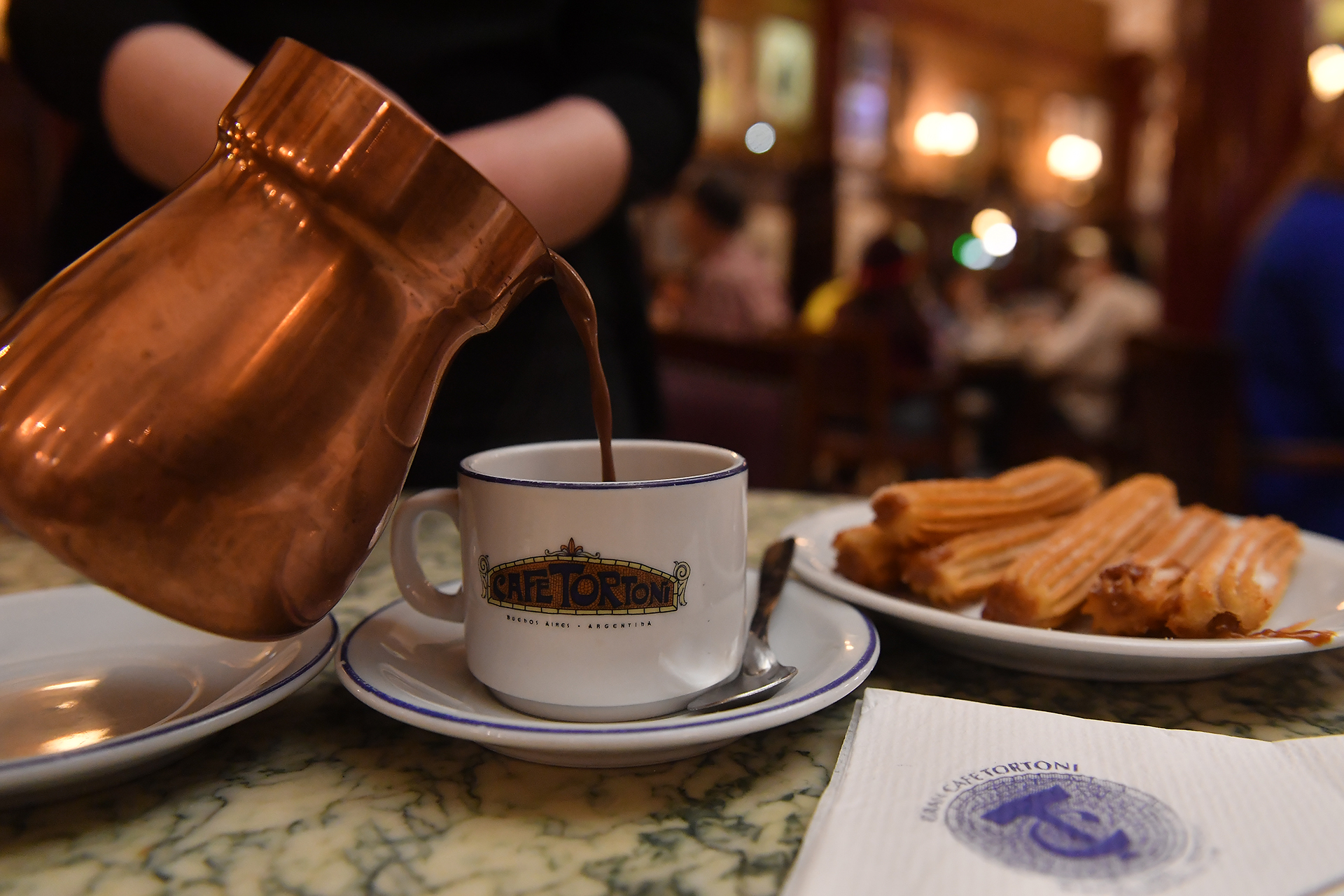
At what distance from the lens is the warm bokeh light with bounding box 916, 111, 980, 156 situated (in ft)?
20.6

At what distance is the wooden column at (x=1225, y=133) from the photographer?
2.96 metres

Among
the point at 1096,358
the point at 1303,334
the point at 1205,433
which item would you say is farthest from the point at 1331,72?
the point at 1096,358

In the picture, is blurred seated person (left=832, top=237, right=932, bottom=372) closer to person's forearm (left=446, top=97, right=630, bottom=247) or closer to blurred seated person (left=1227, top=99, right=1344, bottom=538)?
blurred seated person (left=1227, top=99, right=1344, bottom=538)

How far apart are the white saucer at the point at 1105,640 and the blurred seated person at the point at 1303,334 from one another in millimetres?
1127

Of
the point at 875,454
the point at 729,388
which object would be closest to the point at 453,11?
the point at 729,388

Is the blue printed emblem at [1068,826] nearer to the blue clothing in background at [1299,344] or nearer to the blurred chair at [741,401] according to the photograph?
the blurred chair at [741,401]

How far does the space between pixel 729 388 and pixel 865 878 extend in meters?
1.15

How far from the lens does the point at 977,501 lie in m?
0.63

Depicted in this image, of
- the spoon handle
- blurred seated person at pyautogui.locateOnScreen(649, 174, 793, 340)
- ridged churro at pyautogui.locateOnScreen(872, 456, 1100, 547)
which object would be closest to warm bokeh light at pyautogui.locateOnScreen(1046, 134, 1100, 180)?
blurred seated person at pyautogui.locateOnScreen(649, 174, 793, 340)

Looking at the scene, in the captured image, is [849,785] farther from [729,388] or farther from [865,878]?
[729,388]

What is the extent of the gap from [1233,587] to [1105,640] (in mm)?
110

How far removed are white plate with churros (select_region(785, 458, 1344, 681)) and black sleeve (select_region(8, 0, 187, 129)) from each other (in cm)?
62

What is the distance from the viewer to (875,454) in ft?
9.90

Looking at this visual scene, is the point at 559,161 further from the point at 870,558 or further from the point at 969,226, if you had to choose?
the point at 969,226
